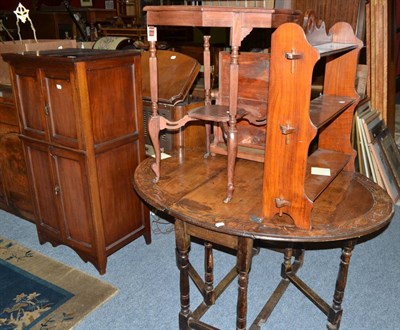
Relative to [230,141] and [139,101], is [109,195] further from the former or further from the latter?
[230,141]

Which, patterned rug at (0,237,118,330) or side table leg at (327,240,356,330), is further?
patterned rug at (0,237,118,330)

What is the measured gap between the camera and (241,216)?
1.63m

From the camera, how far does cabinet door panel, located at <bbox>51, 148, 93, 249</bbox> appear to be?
7.72 ft

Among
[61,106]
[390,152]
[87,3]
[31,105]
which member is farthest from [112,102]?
[87,3]

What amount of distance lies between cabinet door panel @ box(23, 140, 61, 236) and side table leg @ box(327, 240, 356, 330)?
176 cm

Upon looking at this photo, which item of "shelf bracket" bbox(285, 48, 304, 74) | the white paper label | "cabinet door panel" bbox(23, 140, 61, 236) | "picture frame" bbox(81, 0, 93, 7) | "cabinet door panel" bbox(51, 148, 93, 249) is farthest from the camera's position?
"picture frame" bbox(81, 0, 93, 7)

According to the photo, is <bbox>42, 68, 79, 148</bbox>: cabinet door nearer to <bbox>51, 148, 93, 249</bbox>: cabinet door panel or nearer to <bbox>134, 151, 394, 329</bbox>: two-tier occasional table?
<bbox>51, 148, 93, 249</bbox>: cabinet door panel

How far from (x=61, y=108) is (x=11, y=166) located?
107 centimetres

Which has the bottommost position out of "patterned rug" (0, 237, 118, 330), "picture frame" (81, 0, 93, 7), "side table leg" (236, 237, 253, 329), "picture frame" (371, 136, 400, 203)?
"patterned rug" (0, 237, 118, 330)

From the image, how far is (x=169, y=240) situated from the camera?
2.95 m

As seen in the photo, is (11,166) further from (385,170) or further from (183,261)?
(385,170)

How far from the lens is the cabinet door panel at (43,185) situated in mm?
2525

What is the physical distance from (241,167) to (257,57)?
1.90 feet

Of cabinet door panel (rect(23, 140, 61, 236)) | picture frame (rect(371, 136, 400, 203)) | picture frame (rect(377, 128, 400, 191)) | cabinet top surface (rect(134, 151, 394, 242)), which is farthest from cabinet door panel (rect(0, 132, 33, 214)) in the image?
picture frame (rect(377, 128, 400, 191))
